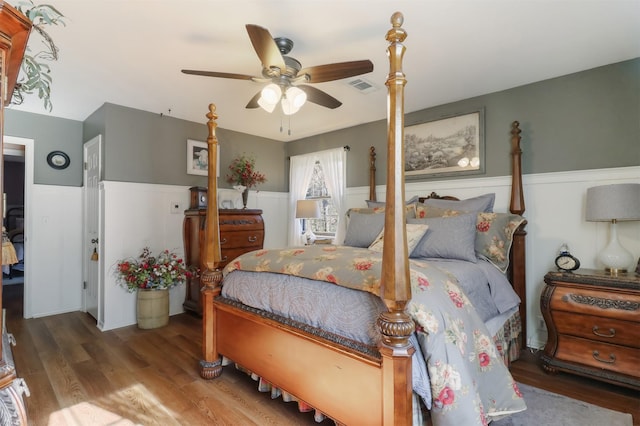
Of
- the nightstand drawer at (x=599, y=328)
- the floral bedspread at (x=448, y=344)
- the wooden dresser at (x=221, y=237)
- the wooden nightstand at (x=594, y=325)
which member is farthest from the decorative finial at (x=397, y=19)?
the wooden dresser at (x=221, y=237)

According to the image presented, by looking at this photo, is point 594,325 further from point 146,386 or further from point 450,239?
point 146,386

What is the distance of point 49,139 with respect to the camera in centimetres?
387

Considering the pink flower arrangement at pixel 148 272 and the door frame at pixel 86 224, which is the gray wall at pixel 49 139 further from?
the pink flower arrangement at pixel 148 272

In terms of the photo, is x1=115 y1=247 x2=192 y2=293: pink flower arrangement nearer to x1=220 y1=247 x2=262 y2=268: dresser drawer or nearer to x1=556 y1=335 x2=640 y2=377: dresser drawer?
x1=220 y1=247 x2=262 y2=268: dresser drawer

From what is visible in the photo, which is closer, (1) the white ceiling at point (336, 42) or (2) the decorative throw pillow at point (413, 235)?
(1) the white ceiling at point (336, 42)

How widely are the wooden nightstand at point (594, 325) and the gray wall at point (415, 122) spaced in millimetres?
1012

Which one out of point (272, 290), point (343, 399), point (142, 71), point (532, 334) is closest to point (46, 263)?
point (142, 71)

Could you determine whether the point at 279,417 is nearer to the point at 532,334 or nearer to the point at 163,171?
the point at 532,334

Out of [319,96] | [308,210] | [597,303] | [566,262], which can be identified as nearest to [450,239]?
[566,262]

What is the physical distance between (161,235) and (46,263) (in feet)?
4.45

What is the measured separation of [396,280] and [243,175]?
3.47m

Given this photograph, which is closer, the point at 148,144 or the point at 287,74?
the point at 287,74

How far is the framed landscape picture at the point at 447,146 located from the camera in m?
3.32

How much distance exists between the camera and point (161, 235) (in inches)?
151
